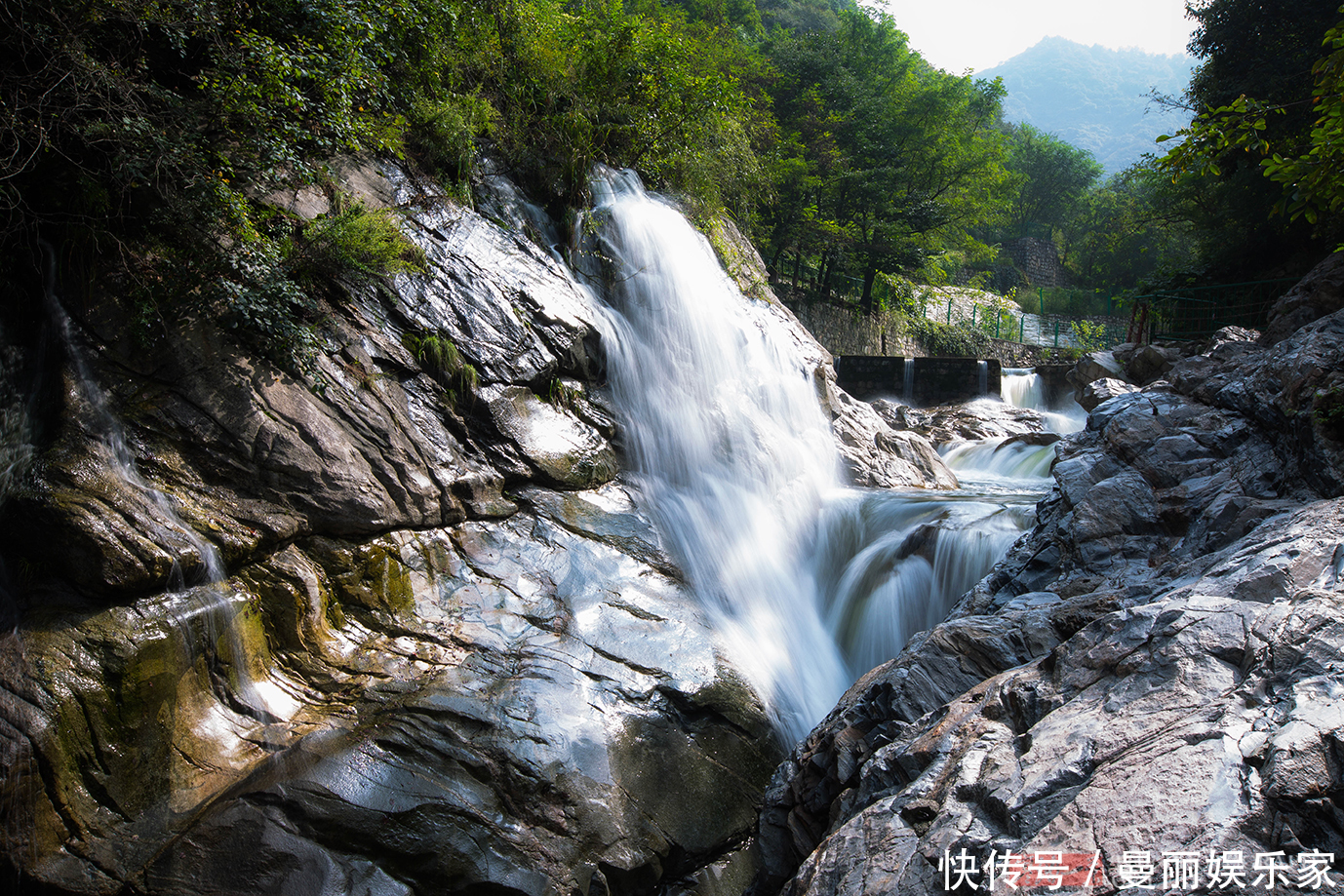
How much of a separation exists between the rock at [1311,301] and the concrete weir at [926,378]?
977 cm

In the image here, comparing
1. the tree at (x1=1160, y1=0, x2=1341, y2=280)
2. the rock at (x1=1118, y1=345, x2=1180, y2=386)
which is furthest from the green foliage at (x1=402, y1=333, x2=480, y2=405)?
the rock at (x1=1118, y1=345, x2=1180, y2=386)

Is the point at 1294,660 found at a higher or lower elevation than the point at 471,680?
higher

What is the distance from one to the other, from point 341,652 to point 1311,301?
11.8 meters

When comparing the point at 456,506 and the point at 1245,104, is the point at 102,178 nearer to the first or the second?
the point at 456,506

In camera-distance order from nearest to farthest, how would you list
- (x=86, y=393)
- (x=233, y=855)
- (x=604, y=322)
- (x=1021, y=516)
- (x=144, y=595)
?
(x=233, y=855) < (x=144, y=595) < (x=86, y=393) < (x=1021, y=516) < (x=604, y=322)

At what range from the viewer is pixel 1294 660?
233 cm

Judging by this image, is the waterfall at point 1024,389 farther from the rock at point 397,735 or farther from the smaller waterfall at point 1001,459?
the rock at point 397,735

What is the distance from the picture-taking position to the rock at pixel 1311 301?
8.49 m

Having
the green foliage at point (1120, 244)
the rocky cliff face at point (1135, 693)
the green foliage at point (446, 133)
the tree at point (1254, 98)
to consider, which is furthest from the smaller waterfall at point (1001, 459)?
the green foliage at point (1120, 244)

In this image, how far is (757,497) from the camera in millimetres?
8375

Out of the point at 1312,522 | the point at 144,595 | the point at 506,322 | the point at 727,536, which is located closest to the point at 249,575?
the point at 144,595

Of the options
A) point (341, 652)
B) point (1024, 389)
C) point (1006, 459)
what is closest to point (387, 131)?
point (341, 652)

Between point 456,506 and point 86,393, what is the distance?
8.38 feet

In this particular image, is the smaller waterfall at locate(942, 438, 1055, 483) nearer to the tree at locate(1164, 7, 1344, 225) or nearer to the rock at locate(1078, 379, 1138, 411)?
the rock at locate(1078, 379, 1138, 411)
